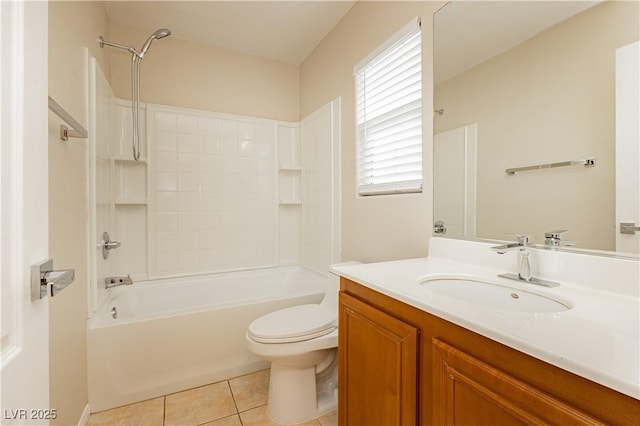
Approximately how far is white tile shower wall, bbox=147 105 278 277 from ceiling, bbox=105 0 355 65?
→ 621 mm

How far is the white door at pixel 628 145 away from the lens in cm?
83

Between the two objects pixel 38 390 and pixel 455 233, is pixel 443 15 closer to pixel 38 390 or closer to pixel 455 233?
pixel 455 233

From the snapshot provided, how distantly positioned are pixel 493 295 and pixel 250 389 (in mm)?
1518

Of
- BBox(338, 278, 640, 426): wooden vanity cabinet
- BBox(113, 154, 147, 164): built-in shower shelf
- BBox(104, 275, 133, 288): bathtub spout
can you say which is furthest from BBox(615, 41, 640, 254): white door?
BBox(113, 154, 147, 164): built-in shower shelf

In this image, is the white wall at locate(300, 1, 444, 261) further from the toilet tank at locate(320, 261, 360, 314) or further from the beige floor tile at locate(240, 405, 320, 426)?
the beige floor tile at locate(240, 405, 320, 426)

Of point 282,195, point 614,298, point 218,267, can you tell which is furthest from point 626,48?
point 218,267

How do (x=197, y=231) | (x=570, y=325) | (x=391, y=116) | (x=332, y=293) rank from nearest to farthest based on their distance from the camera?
(x=570, y=325) < (x=391, y=116) < (x=332, y=293) < (x=197, y=231)

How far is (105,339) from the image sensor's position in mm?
1624

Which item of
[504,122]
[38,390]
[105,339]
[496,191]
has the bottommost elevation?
[105,339]

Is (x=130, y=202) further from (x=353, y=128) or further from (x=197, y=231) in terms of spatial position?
(x=353, y=128)

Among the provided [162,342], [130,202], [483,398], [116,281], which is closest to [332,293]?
[162,342]

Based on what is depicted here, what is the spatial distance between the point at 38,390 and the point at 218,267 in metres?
2.09

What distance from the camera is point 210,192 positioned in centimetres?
256

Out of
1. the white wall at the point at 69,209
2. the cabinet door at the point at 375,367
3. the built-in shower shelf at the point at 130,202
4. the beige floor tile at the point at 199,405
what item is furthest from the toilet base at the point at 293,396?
the built-in shower shelf at the point at 130,202
